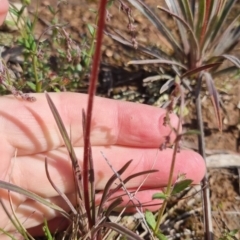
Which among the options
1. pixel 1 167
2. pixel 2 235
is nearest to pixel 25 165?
pixel 1 167

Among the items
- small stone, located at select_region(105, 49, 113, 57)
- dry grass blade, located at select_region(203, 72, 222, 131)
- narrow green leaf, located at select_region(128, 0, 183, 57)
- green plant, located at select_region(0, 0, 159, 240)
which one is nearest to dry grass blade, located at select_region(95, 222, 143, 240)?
green plant, located at select_region(0, 0, 159, 240)

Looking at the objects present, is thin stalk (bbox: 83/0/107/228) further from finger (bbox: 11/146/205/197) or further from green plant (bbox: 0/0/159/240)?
finger (bbox: 11/146/205/197)

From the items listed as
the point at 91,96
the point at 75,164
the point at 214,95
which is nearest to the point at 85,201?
the point at 75,164

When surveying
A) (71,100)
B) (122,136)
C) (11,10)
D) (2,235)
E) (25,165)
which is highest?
(11,10)

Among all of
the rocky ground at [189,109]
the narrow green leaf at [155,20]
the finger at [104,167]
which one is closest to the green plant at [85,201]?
the finger at [104,167]

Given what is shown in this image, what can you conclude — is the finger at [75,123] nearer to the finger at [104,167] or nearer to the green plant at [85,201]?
the finger at [104,167]

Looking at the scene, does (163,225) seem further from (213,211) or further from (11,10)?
(11,10)
